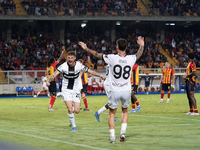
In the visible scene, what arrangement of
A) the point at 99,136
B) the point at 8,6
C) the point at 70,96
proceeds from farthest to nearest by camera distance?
the point at 8,6
the point at 70,96
the point at 99,136

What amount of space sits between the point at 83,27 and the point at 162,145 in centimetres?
4162

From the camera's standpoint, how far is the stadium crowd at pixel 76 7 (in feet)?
140

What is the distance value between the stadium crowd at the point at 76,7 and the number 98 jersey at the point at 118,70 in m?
35.6

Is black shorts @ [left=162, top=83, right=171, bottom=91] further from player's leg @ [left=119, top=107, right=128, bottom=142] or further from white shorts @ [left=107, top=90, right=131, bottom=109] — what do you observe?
white shorts @ [left=107, top=90, right=131, bottom=109]

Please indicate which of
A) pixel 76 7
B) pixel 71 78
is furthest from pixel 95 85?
pixel 71 78

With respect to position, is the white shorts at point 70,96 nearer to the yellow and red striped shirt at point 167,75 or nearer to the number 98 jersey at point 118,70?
the number 98 jersey at point 118,70

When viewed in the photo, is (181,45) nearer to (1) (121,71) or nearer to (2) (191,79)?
(2) (191,79)

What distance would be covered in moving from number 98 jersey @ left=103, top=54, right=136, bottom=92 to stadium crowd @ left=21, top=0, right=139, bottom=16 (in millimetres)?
35626

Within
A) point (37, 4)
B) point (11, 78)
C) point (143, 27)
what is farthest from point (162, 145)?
point (143, 27)

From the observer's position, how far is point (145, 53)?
4478 cm

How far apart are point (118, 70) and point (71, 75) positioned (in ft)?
8.76

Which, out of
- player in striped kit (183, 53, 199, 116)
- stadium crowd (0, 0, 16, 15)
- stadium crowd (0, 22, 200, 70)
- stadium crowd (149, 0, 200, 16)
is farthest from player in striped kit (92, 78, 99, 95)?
player in striped kit (183, 53, 199, 116)

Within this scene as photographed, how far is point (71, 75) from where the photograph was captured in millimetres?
10289

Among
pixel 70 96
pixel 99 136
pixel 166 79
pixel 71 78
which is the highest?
pixel 71 78
